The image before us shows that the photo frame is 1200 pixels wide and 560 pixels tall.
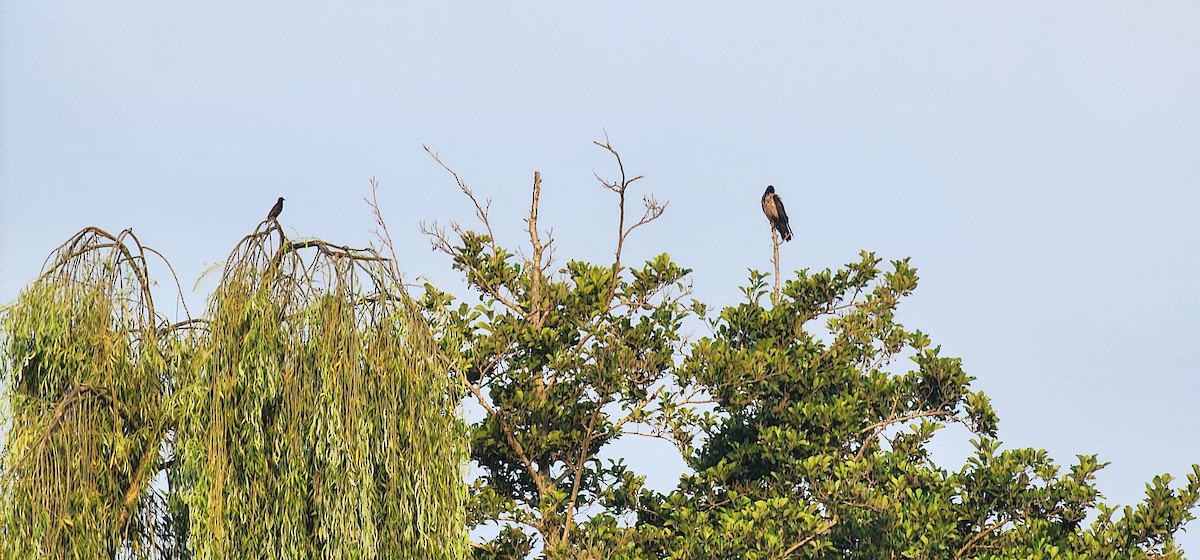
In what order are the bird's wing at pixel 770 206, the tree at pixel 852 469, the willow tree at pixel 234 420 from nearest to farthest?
1. the willow tree at pixel 234 420
2. the tree at pixel 852 469
3. the bird's wing at pixel 770 206

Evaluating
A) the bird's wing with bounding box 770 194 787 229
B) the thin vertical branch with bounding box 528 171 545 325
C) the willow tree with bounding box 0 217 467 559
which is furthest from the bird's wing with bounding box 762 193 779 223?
the willow tree with bounding box 0 217 467 559

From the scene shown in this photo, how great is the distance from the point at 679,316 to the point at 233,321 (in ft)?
19.7

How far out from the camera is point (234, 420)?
1009cm

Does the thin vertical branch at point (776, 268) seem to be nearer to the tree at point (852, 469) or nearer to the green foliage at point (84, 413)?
the tree at point (852, 469)

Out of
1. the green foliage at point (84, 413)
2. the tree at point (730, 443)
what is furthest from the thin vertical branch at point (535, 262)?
the green foliage at point (84, 413)

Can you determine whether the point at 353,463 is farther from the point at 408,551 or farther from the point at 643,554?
the point at 643,554

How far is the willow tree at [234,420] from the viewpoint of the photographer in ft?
32.8

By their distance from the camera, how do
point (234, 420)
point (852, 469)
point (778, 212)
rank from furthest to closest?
point (778, 212) → point (852, 469) → point (234, 420)

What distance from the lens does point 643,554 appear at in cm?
1384

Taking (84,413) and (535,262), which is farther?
(535,262)

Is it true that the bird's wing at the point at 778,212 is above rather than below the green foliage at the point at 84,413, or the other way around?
above

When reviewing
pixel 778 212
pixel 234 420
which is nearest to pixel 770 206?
pixel 778 212

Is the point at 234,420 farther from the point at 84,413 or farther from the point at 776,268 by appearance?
the point at 776,268

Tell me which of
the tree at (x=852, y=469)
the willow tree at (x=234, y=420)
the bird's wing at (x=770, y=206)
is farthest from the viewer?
the bird's wing at (x=770, y=206)
